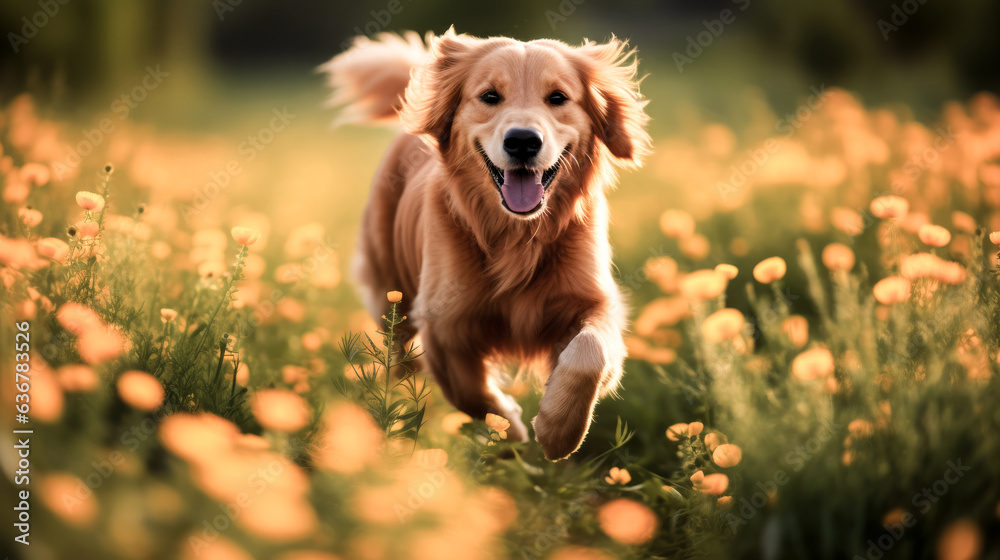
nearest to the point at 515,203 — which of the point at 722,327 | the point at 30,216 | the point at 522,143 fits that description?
the point at 522,143

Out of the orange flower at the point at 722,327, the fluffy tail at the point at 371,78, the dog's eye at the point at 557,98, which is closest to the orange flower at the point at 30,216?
the fluffy tail at the point at 371,78

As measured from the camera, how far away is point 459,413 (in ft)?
9.43

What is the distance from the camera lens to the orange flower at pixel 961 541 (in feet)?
5.61

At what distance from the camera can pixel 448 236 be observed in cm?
296

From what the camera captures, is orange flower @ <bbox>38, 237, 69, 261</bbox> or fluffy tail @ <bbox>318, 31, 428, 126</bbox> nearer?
orange flower @ <bbox>38, 237, 69, 261</bbox>

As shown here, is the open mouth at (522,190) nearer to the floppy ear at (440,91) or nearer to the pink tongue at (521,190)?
→ the pink tongue at (521,190)

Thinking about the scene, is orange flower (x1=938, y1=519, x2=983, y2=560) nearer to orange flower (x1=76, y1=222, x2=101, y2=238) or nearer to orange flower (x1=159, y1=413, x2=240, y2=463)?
orange flower (x1=159, y1=413, x2=240, y2=463)

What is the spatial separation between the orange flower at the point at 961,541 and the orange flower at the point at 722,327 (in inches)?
31.5

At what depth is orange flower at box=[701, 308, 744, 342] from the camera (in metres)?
2.33

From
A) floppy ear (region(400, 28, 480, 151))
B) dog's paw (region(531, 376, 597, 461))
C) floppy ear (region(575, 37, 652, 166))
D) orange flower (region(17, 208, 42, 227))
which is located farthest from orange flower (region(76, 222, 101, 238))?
floppy ear (region(575, 37, 652, 166))

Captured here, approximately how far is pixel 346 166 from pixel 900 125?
5329mm

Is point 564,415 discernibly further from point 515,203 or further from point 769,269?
point 769,269

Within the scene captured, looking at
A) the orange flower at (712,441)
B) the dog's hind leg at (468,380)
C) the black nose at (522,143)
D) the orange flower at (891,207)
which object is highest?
the black nose at (522,143)

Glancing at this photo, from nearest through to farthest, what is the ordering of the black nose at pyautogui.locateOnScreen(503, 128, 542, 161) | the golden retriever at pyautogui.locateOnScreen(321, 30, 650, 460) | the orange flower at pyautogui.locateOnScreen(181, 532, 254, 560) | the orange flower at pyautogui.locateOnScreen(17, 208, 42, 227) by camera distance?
the orange flower at pyautogui.locateOnScreen(181, 532, 254, 560) < the orange flower at pyautogui.locateOnScreen(17, 208, 42, 227) < the black nose at pyautogui.locateOnScreen(503, 128, 542, 161) < the golden retriever at pyautogui.locateOnScreen(321, 30, 650, 460)
